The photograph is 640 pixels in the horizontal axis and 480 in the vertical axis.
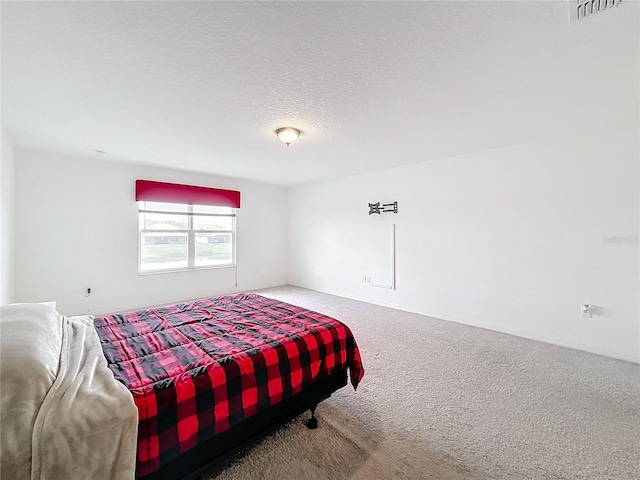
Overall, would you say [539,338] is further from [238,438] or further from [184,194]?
[184,194]

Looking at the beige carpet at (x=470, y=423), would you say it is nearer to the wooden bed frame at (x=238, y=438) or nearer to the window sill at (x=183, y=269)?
the wooden bed frame at (x=238, y=438)

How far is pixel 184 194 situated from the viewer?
490cm

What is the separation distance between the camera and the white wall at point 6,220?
2979 millimetres

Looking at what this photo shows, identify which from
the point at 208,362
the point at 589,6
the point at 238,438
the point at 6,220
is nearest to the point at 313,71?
the point at 589,6

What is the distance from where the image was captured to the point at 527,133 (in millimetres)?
3086

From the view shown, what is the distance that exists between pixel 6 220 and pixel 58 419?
145 inches

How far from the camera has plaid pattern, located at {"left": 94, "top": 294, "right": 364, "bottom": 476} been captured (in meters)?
1.20

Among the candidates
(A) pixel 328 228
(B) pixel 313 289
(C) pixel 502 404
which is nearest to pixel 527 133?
(C) pixel 502 404

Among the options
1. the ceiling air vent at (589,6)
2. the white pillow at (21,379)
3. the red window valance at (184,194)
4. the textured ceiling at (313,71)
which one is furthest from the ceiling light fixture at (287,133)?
the red window valance at (184,194)

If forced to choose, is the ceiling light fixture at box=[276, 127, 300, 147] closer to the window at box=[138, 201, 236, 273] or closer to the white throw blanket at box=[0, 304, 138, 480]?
the white throw blanket at box=[0, 304, 138, 480]

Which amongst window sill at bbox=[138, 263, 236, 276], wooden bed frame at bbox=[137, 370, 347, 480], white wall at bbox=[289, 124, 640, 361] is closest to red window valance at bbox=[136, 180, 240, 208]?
window sill at bbox=[138, 263, 236, 276]

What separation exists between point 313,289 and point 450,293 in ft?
9.77

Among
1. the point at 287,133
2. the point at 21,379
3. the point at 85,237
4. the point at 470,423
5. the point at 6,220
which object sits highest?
the point at 287,133

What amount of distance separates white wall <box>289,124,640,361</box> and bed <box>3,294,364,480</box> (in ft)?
8.67
